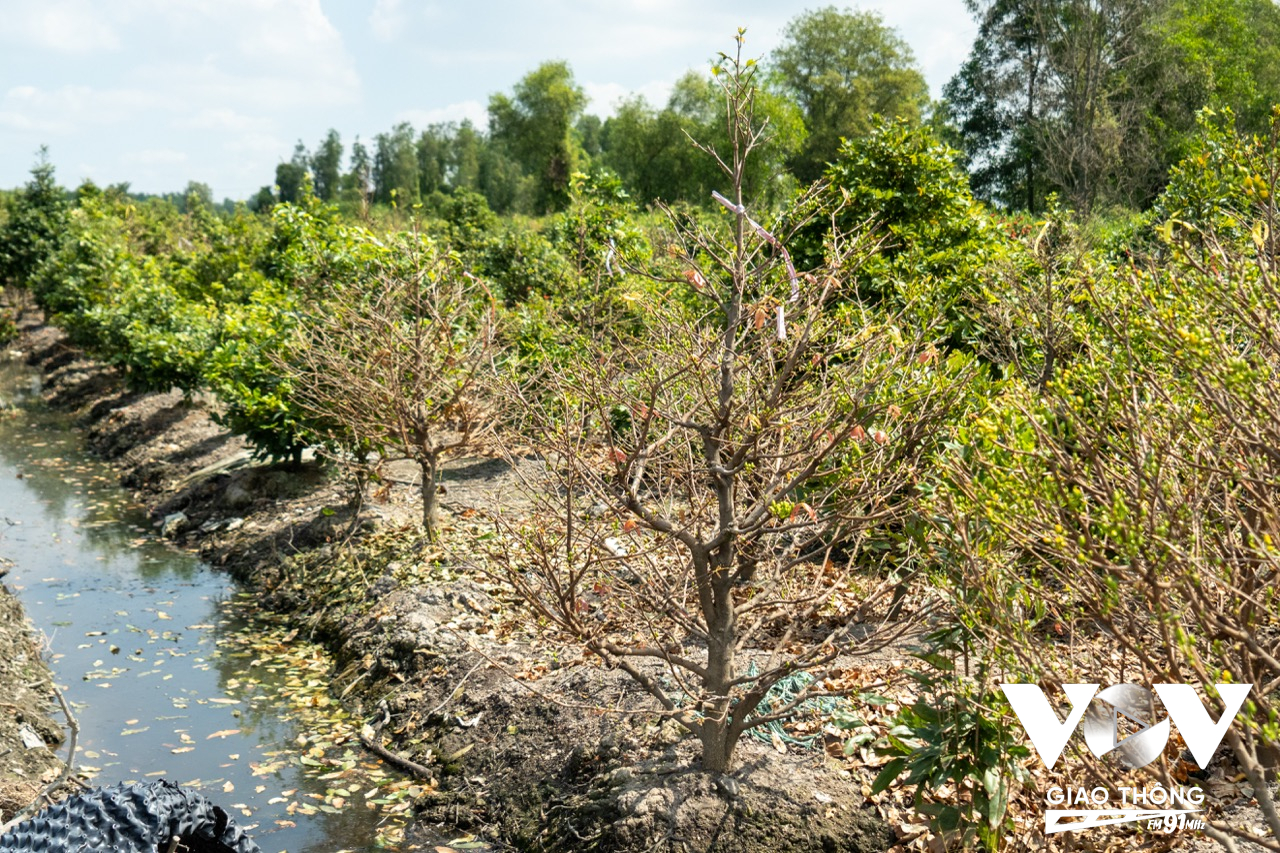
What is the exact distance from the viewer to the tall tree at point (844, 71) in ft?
168

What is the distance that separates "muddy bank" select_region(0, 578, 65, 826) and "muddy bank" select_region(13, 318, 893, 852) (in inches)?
75.7

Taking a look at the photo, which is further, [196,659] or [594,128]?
[594,128]

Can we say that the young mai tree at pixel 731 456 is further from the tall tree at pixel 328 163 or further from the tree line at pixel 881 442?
the tall tree at pixel 328 163

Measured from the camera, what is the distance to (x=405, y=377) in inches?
378

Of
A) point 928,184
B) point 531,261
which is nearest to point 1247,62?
point 531,261

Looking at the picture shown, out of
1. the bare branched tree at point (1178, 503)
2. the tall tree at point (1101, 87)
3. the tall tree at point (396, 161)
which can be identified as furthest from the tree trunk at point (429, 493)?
the tall tree at point (396, 161)

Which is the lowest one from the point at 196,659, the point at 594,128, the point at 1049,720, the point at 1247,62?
the point at 196,659

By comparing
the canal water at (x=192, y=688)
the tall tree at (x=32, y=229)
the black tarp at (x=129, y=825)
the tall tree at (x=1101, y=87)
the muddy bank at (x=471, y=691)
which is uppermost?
the tall tree at (x=1101, y=87)

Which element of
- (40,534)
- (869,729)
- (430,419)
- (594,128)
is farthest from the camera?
(594,128)

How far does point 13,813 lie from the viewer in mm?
5508

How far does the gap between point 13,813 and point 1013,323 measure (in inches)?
302

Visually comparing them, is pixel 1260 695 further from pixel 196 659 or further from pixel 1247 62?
pixel 1247 62

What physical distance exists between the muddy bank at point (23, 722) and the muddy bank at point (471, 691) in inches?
75.7

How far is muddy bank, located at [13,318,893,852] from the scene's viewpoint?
4871 millimetres
